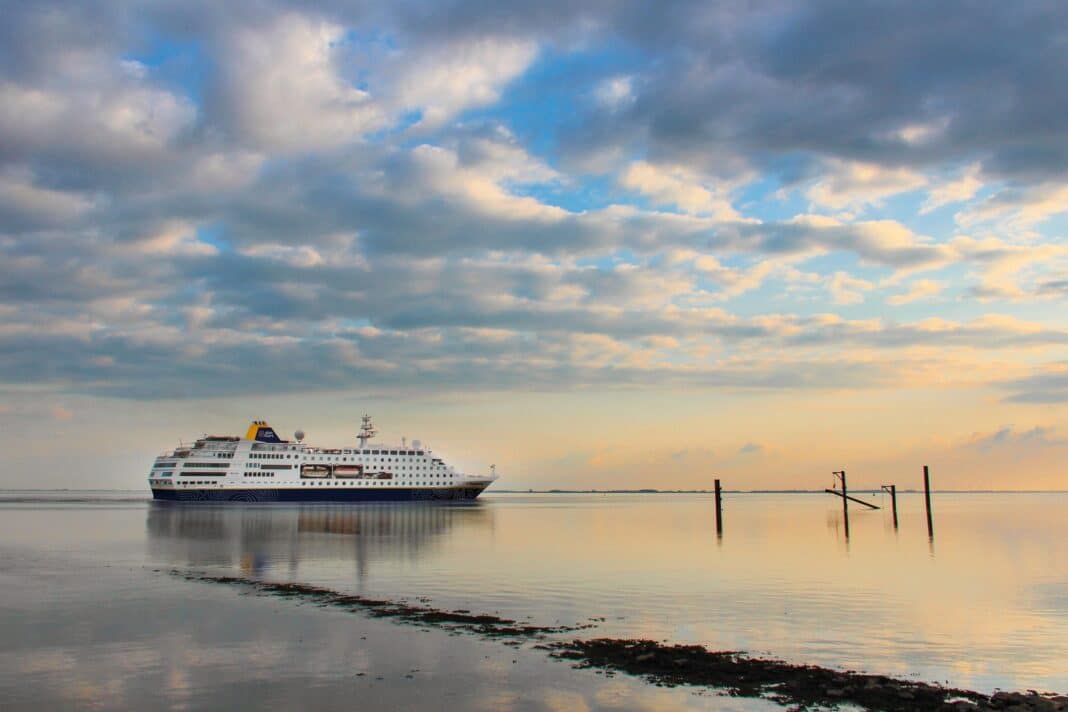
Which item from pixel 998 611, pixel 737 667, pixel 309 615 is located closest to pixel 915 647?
pixel 737 667

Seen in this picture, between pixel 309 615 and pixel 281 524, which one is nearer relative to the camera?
pixel 309 615

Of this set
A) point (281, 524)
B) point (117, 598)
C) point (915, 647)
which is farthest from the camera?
point (281, 524)

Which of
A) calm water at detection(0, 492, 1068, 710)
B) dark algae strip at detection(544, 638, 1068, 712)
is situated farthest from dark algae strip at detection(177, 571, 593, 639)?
dark algae strip at detection(544, 638, 1068, 712)

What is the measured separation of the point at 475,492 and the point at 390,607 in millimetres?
102616

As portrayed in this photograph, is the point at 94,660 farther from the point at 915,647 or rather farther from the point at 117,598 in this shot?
the point at 915,647

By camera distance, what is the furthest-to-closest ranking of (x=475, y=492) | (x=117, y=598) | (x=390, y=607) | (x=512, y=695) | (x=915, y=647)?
(x=475, y=492) < (x=117, y=598) < (x=390, y=607) < (x=915, y=647) < (x=512, y=695)

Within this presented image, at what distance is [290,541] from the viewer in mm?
47812

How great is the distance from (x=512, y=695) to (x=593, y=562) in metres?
24.4

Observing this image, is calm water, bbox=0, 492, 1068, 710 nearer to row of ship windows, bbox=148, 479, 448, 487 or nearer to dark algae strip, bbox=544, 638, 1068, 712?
dark algae strip, bbox=544, 638, 1068, 712

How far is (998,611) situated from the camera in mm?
23750

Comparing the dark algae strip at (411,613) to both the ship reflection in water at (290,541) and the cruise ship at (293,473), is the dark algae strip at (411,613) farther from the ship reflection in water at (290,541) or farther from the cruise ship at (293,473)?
the cruise ship at (293,473)

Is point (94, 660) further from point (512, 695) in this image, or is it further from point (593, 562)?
point (593, 562)

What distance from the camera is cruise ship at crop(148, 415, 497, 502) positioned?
111 meters

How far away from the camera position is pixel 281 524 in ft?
217
